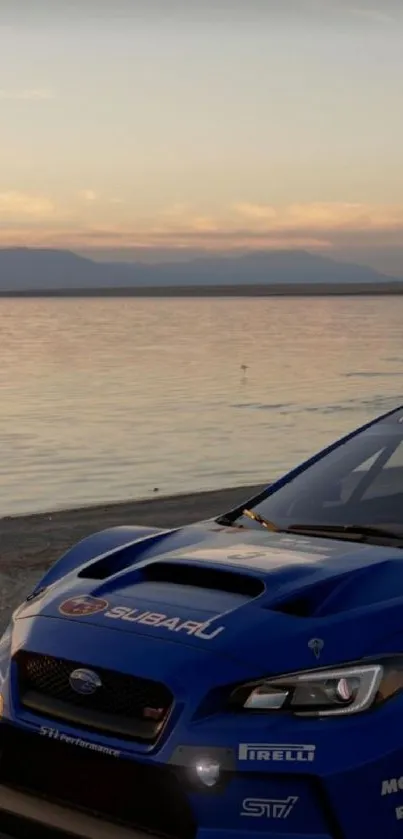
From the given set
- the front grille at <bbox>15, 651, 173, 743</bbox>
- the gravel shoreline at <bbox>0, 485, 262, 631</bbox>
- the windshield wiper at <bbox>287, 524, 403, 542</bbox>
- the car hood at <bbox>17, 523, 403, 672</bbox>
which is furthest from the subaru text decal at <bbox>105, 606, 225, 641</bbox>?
the gravel shoreline at <bbox>0, 485, 262, 631</bbox>

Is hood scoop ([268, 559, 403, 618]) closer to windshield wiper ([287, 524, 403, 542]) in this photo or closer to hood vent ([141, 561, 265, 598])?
hood vent ([141, 561, 265, 598])

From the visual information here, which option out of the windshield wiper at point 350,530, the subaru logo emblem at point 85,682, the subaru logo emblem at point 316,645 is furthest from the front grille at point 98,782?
the windshield wiper at point 350,530

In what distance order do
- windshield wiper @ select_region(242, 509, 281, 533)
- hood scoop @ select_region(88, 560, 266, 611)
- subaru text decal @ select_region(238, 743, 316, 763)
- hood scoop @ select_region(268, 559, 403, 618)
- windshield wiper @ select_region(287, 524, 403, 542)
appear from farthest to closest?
windshield wiper @ select_region(242, 509, 281, 533), windshield wiper @ select_region(287, 524, 403, 542), hood scoop @ select_region(88, 560, 266, 611), hood scoop @ select_region(268, 559, 403, 618), subaru text decal @ select_region(238, 743, 316, 763)

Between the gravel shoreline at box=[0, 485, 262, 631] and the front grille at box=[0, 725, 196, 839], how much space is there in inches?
196

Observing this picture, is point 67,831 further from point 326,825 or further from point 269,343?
point 269,343

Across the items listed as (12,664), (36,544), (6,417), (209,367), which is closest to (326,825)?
(12,664)

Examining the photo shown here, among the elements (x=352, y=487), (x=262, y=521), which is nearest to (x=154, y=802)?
(x=262, y=521)

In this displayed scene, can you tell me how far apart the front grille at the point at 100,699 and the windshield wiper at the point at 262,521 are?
47.0 inches

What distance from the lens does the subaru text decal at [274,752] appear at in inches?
130

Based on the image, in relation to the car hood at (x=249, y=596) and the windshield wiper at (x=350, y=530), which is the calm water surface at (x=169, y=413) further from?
the car hood at (x=249, y=596)

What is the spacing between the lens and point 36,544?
1138 centimetres

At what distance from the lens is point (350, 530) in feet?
14.8

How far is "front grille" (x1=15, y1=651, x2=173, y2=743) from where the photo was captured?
3.45 m

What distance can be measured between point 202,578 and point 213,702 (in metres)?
0.63
